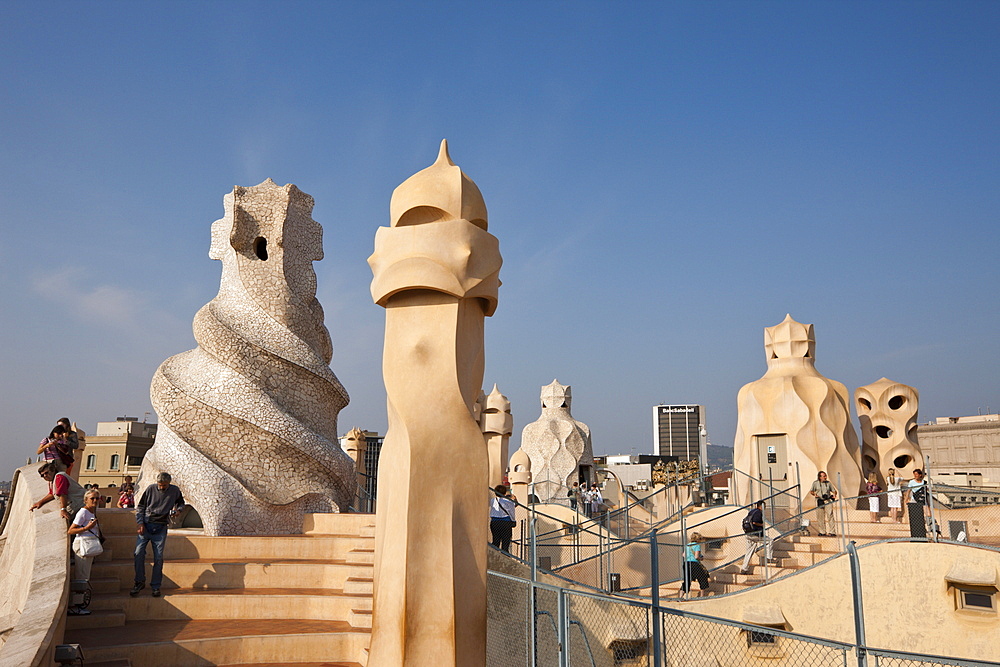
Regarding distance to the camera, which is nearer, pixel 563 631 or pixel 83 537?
pixel 563 631

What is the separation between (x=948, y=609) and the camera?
9477 mm

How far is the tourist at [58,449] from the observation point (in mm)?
7887

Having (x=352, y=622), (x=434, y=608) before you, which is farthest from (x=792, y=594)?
(x=434, y=608)

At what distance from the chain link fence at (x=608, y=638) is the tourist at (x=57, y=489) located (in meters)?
4.26

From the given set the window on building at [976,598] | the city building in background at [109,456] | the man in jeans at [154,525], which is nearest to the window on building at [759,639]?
the window on building at [976,598]

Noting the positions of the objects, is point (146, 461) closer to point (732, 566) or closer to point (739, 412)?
point (732, 566)

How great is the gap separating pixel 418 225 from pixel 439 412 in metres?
1.38

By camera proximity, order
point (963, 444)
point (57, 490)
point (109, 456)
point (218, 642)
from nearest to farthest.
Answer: point (218, 642) → point (57, 490) → point (109, 456) → point (963, 444)

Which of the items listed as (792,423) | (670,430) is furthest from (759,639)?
(670,430)

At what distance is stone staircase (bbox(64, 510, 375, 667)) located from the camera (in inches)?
245

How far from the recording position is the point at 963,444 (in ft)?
130

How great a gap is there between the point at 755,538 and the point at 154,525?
816 centimetres

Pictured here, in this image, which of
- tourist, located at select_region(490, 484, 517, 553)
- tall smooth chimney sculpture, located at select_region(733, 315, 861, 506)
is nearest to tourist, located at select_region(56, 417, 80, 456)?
tourist, located at select_region(490, 484, 517, 553)

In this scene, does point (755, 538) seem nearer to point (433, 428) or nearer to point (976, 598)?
point (976, 598)
